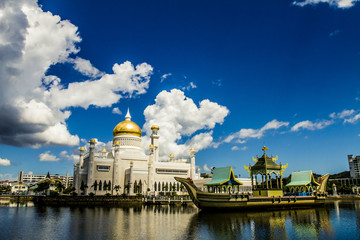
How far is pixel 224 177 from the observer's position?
1540 inches

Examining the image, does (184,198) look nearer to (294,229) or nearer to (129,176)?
(129,176)

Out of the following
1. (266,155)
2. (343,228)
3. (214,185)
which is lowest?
(343,228)

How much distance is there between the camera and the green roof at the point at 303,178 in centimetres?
4591

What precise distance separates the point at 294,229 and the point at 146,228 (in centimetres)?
1280

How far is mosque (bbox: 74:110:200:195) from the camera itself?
65875 millimetres

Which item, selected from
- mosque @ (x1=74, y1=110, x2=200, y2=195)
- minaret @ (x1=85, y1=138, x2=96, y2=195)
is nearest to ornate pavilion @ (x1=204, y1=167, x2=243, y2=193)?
mosque @ (x1=74, y1=110, x2=200, y2=195)

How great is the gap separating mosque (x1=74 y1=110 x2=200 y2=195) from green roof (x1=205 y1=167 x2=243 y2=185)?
1145 inches

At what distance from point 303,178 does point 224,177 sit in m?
16.9

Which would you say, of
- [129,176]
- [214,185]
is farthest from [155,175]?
[214,185]

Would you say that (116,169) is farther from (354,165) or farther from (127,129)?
(354,165)

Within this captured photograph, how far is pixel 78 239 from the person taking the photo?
19641mm

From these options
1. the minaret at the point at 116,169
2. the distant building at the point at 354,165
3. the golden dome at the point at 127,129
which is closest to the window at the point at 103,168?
the minaret at the point at 116,169

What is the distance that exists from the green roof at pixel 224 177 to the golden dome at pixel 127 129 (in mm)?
42824

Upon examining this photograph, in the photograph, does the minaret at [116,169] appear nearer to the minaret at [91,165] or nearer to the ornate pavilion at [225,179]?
the minaret at [91,165]
